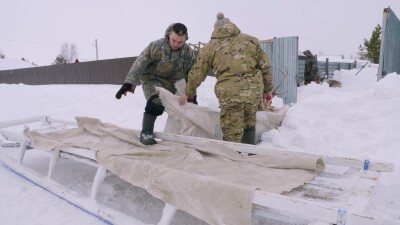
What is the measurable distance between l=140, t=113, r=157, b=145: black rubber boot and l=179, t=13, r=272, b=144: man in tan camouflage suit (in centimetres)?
53

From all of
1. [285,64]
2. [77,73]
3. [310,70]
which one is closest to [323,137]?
[285,64]

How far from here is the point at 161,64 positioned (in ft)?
12.8

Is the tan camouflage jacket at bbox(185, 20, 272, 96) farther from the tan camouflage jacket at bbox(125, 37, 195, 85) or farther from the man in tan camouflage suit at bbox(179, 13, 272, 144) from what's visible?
the tan camouflage jacket at bbox(125, 37, 195, 85)

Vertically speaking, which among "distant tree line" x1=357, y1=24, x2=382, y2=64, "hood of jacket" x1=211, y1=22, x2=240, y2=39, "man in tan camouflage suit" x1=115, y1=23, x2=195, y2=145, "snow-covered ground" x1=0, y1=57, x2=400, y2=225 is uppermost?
"distant tree line" x1=357, y1=24, x2=382, y2=64

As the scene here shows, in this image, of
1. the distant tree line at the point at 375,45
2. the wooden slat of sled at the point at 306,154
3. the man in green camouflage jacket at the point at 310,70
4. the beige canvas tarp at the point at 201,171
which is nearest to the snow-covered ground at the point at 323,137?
the wooden slat of sled at the point at 306,154

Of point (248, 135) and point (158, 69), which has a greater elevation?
point (158, 69)

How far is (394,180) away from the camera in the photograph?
9.48ft

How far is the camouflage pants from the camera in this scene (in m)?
3.33

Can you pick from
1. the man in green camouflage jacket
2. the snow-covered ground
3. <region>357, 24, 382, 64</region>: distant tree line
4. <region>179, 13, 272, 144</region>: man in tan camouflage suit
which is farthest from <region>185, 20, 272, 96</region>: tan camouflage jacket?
<region>357, 24, 382, 64</region>: distant tree line

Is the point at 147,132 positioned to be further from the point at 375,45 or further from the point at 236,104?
the point at 375,45

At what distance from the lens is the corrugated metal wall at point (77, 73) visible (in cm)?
1645

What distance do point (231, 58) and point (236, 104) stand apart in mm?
455

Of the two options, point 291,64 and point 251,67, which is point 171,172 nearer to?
point 251,67

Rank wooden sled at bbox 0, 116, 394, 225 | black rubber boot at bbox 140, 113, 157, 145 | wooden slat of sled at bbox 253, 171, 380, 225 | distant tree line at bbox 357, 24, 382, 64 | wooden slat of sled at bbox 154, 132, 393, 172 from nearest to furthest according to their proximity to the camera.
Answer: wooden slat of sled at bbox 253, 171, 380, 225 < wooden sled at bbox 0, 116, 394, 225 < wooden slat of sled at bbox 154, 132, 393, 172 < black rubber boot at bbox 140, 113, 157, 145 < distant tree line at bbox 357, 24, 382, 64
